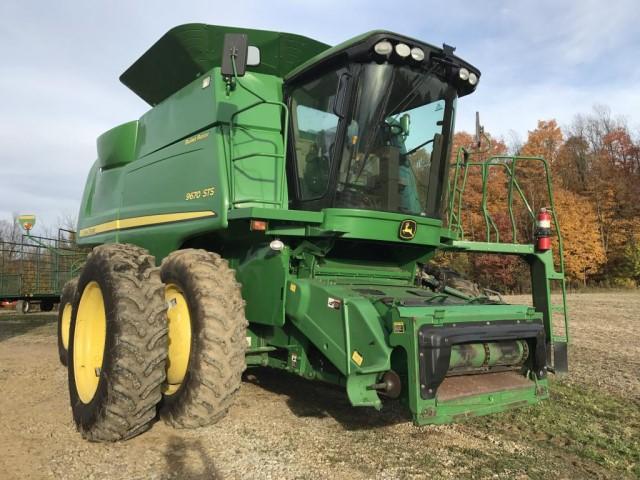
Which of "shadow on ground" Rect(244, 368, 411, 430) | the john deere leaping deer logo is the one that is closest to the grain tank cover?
the john deere leaping deer logo

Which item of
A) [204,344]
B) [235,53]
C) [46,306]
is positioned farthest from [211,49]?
[46,306]

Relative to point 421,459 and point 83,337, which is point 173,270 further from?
point 421,459

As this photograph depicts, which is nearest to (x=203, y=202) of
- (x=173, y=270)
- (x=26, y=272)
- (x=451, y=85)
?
(x=173, y=270)

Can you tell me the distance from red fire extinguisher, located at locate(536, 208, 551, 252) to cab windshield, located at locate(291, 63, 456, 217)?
38.6 inches

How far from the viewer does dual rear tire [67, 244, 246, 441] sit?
3.84m

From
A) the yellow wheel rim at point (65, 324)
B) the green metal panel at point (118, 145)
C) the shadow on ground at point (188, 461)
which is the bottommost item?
the shadow on ground at point (188, 461)

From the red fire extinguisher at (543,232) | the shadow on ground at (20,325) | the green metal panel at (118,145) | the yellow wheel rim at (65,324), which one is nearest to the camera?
the red fire extinguisher at (543,232)

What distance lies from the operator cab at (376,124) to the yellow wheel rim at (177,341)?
1334mm

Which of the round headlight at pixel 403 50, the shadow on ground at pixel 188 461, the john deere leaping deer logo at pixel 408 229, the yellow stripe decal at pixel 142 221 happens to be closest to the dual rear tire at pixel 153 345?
the shadow on ground at pixel 188 461

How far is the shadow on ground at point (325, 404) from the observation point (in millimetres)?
4543

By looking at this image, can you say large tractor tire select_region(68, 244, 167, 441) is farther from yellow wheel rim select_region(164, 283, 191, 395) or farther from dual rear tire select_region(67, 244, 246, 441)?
yellow wheel rim select_region(164, 283, 191, 395)

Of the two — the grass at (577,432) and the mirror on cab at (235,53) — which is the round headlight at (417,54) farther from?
the grass at (577,432)

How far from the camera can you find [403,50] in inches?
167

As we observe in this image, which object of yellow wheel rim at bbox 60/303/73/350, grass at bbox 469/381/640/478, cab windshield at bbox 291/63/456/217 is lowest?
grass at bbox 469/381/640/478
